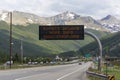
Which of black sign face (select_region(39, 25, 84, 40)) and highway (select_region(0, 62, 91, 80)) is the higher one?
black sign face (select_region(39, 25, 84, 40))

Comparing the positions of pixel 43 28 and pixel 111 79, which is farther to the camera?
pixel 43 28

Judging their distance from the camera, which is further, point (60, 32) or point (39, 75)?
point (60, 32)

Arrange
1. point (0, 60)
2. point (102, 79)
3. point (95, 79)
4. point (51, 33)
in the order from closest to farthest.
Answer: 1. point (102, 79)
2. point (95, 79)
3. point (51, 33)
4. point (0, 60)

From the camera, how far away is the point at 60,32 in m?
60.2

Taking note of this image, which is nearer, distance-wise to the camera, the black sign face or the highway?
Answer: the highway

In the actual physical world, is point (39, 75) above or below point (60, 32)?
below

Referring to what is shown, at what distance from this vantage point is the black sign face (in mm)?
60094

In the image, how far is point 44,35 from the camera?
A: 60.2 meters

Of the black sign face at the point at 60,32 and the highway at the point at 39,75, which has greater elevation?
the black sign face at the point at 60,32

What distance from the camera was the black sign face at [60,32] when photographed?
60.1 metres

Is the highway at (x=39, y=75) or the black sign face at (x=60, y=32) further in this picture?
the black sign face at (x=60, y=32)

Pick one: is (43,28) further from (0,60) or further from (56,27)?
(0,60)

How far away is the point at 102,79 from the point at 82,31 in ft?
88.3

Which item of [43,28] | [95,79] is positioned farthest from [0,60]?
[95,79]
